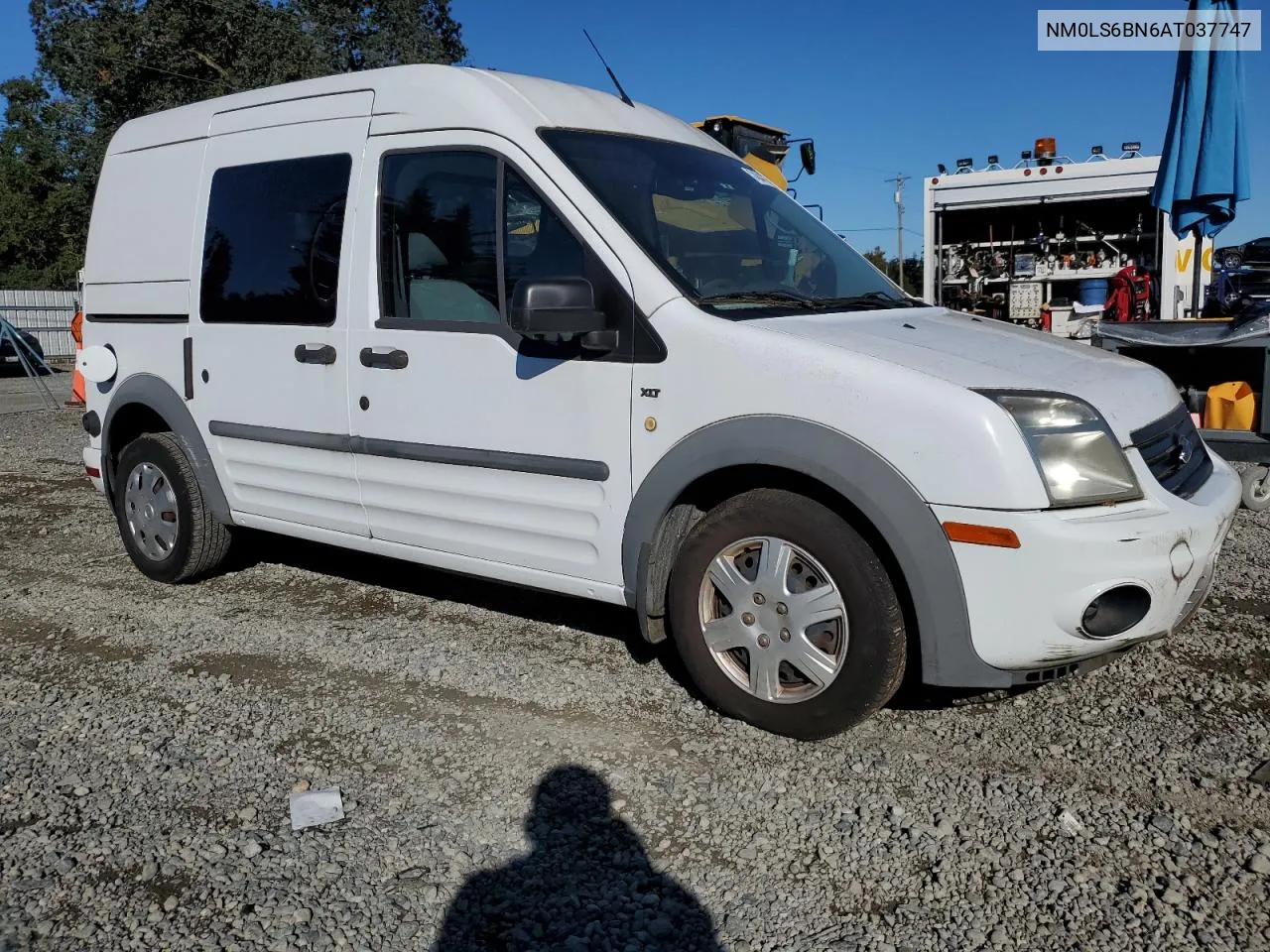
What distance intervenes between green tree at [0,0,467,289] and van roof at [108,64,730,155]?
26.8 m

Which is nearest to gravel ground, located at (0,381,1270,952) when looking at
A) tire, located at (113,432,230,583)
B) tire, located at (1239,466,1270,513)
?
tire, located at (113,432,230,583)

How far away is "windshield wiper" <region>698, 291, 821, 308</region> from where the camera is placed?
11.6 feet

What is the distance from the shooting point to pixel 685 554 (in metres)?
3.49

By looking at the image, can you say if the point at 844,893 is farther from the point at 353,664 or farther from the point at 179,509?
the point at 179,509

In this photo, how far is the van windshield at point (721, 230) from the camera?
364cm

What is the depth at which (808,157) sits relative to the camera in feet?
34.1

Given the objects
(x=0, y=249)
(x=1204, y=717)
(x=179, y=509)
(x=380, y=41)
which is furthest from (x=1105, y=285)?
(x=0, y=249)

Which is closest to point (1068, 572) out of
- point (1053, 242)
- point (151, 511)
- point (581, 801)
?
point (581, 801)

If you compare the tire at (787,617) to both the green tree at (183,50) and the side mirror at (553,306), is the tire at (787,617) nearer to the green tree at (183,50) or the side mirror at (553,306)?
the side mirror at (553,306)

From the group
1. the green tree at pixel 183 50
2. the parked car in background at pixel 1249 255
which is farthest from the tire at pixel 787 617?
the green tree at pixel 183 50

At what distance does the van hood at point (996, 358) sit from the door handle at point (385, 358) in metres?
1.44

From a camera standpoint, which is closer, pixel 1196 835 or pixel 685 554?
pixel 1196 835

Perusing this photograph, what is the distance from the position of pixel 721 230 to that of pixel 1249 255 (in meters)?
10.9

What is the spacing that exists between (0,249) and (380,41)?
65.4 ft
